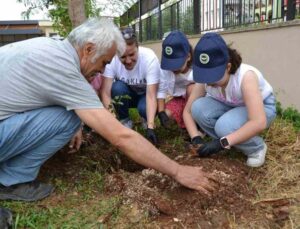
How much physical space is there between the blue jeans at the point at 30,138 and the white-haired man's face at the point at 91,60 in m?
0.26

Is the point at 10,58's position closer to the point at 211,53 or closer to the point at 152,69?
the point at 211,53

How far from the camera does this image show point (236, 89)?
2754mm

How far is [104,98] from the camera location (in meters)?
3.57

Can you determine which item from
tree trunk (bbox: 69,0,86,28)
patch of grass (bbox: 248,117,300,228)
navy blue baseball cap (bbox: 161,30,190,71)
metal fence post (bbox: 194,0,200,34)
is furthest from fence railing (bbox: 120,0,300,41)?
tree trunk (bbox: 69,0,86,28)

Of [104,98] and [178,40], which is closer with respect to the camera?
[178,40]

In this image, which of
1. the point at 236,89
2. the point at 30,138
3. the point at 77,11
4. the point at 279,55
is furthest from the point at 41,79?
the point at 279,55

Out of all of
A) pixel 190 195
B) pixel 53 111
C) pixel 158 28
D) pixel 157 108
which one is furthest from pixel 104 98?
pixel 158 28

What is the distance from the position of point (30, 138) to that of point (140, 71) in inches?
56.7

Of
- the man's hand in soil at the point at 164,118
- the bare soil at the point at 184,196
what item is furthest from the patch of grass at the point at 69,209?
the man's hand in soil at the point at 164,118

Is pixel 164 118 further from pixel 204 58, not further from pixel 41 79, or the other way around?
pixel 41 79

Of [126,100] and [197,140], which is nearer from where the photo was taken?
[197,140]

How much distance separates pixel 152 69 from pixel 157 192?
1.27 metres

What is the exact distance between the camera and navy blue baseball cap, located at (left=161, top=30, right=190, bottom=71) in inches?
127

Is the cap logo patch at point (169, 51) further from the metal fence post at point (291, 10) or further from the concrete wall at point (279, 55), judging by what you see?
the metal fence post at point (291, 10)
